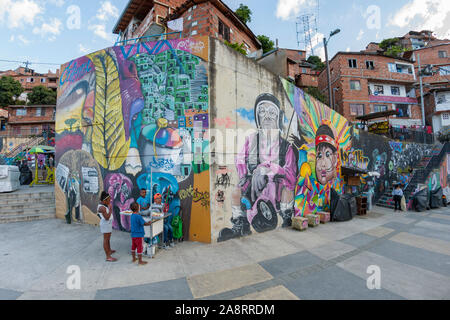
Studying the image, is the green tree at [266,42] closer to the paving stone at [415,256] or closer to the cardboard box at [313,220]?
the cardboard box at [313,220]

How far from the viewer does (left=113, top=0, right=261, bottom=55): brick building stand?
1433cm

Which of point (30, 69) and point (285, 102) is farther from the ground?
point (30, 69)

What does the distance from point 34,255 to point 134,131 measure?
479cm

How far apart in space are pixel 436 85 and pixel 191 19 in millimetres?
42435

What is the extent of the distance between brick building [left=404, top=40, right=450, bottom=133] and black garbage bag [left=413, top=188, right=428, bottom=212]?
21591 mm

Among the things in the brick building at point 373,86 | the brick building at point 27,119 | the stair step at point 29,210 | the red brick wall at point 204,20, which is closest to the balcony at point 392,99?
the brick building at point 373,86

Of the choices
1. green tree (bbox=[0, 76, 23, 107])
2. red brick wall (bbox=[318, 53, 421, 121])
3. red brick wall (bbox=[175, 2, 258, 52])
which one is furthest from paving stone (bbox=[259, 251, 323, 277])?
green tree (bbox=[0, 76, 23, 107])

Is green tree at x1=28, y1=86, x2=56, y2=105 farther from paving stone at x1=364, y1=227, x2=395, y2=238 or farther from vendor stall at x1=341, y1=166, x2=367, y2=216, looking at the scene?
paving stone at x1=364, y1=227, x2=395, y2=238

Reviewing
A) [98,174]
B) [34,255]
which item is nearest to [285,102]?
[98,174]

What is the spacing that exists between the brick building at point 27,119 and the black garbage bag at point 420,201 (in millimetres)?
46832

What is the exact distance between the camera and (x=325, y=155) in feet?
39.2

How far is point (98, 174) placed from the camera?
8.90 m

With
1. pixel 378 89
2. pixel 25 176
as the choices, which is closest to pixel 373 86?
pixel 378 89

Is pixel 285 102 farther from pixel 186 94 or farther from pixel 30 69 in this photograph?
pixel 30 69
